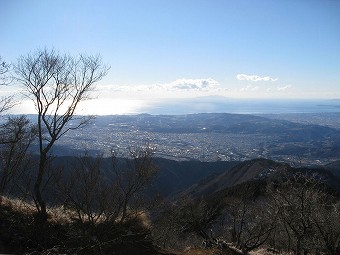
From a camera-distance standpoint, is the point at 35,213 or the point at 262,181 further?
the point at 262,181

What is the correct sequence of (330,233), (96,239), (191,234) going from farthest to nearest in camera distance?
1. (191,234)
2. (330,233)
3. (96,239)

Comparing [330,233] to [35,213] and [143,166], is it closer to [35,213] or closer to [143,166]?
[143,166]

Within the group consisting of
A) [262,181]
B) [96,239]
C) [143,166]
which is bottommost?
[262,181]

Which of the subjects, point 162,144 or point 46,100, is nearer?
point 46,100

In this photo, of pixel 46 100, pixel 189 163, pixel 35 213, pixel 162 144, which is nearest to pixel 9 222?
pixel 35 213

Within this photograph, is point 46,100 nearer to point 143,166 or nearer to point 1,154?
point 143,166

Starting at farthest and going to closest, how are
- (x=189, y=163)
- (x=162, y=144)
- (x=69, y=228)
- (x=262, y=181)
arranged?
(x=162, y=144)
(x=189, y=163)
(x=262, y=181)
(x=69, y=228)

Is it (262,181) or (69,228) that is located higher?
(69,228)

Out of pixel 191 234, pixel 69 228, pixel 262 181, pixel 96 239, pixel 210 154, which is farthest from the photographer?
pixel 210 154

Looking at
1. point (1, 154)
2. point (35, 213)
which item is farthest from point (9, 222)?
point (1, 154)
